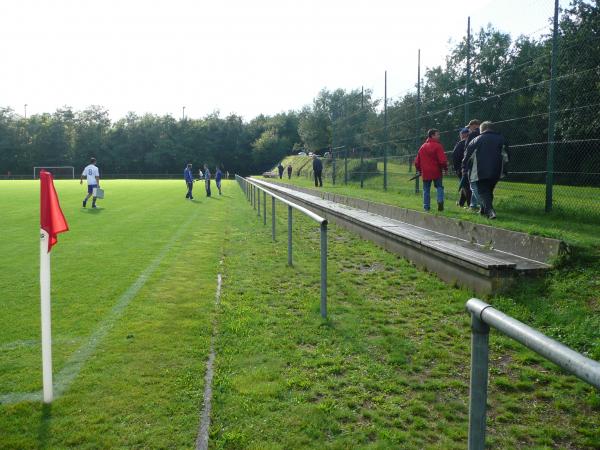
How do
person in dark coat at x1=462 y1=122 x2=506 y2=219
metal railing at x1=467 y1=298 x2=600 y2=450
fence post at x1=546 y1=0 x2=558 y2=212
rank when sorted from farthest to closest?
1. person in dark coat at x1=462 y1=122 x2=506 y2=219
2. fence post at x1=546 y1=0 x2=558 y2=212
3. metal railing at x1=467 y1=298 x2=600 y2=450

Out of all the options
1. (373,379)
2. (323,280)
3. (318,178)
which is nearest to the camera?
(373,379)

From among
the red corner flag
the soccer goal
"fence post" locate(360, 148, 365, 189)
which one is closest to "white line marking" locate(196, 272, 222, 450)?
the red corner flag

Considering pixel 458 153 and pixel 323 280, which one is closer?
pixel 323 280

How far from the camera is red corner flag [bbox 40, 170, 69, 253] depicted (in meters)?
3.46

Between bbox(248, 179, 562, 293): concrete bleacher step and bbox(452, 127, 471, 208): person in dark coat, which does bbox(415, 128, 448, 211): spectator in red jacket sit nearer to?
bbox(452, 127, 471, 208): person in dark coat

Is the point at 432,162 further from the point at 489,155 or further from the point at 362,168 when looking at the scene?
the point at 362,168

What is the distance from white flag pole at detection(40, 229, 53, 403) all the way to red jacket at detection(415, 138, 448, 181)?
839 cm

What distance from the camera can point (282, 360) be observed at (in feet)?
13.3

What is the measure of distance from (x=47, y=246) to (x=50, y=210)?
25 cm

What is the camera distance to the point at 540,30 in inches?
346

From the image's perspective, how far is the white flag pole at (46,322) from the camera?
10.8 feet

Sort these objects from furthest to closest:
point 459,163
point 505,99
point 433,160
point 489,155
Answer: point 459,163 < point 433,160 < point 505,99 < point 489,155

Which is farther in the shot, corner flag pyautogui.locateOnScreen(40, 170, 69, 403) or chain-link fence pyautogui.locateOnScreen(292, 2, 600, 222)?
chain-link fence pyautogui.locateOnScreen(292, 2, 600, 222)

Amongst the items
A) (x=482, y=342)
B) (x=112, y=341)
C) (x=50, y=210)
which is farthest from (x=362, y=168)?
(x=482, y=342)
